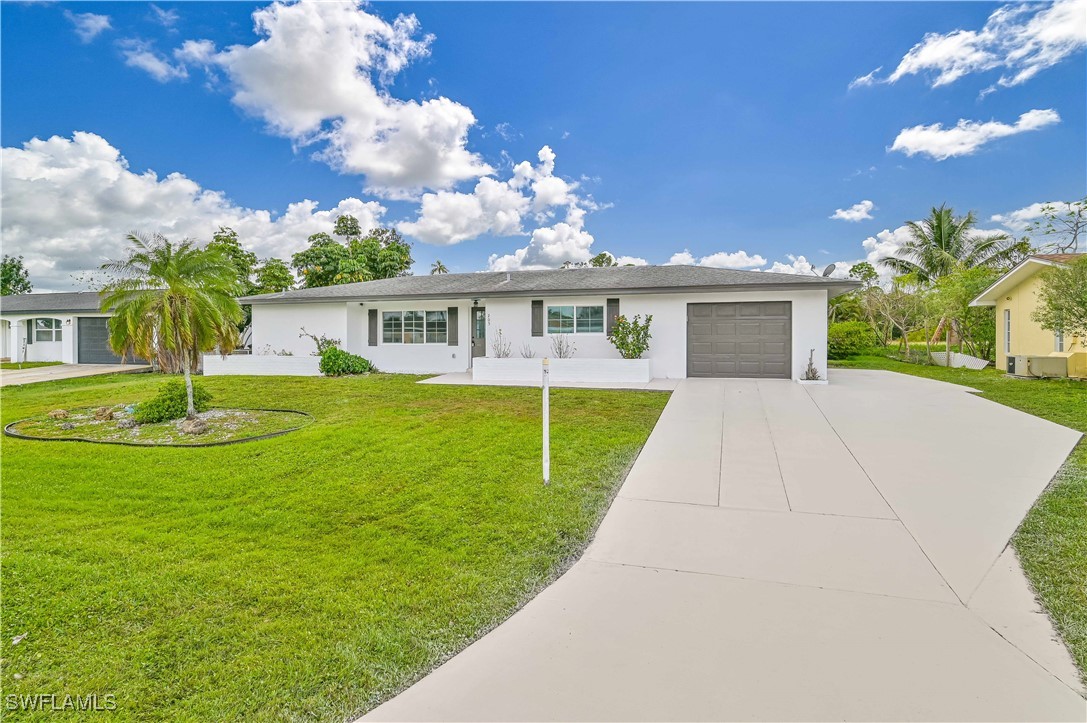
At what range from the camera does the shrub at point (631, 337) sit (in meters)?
12.4

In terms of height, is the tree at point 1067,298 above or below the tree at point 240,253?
below

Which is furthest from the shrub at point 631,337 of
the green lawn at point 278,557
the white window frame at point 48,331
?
the white window frame at point 48,331

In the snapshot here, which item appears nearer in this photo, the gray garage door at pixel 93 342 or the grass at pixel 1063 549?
the grass at pixel 1063 549

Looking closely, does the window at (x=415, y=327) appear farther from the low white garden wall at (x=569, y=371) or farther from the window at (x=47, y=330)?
the window at (x=47, y=330)

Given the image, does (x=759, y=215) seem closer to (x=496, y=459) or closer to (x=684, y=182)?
(x=684, y=182)

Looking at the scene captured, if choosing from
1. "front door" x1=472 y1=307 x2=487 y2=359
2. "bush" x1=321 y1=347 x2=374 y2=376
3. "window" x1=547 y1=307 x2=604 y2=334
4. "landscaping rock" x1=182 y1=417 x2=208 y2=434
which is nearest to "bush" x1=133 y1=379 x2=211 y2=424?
"landscaping rock" x1=182 y1=417 x2=208 y2=434

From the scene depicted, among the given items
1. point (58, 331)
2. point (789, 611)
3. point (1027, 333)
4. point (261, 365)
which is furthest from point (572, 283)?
point (58, 331)

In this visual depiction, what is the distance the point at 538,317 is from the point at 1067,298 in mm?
13417

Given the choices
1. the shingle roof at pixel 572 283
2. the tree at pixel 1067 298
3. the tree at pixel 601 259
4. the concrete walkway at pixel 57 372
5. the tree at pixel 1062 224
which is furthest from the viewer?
the tree at pixel 601 259

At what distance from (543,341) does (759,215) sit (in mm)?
12718

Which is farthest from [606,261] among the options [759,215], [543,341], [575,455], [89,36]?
[575,455]

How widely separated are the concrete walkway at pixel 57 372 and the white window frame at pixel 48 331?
224cm

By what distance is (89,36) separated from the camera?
10008mm

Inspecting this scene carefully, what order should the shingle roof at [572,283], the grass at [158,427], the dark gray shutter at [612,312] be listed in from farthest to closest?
the dark gray shutter at [612,312] → the shingle roof at [572,283] → the grass at [158,427]
